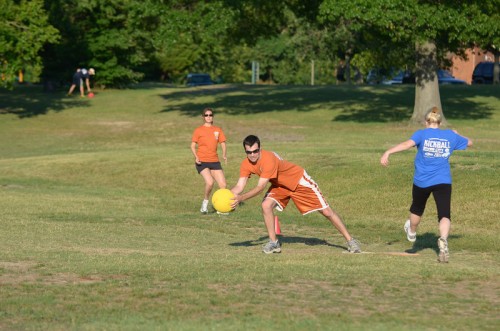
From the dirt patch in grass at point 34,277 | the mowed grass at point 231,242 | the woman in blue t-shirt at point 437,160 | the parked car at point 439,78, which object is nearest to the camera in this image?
the mowed grass at point 231,242

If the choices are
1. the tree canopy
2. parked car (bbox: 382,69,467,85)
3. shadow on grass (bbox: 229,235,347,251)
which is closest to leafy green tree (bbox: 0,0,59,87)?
the tree canopy

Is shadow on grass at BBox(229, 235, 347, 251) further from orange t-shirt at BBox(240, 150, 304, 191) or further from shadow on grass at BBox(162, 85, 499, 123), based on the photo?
shadow on grass at BBox(162, 85, 499, 123)

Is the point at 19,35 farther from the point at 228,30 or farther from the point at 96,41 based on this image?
the point at 96,41

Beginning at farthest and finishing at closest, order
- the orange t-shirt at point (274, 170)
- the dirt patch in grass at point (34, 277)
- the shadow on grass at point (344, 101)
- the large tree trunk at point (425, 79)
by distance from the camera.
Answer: the shadow on grass at point (344, 101) → the large tree trunk at point (425, 79) → the orange t-shirt at point (274, 170) → the dirt patch in grass at point (34, 277)

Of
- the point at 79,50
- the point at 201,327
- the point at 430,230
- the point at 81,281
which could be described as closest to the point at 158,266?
the point at 81,281

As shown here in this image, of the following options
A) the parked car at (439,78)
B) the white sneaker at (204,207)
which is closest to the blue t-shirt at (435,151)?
the white sneaker at (204,207)

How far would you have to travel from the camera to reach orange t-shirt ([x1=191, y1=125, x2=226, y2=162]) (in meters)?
20.5

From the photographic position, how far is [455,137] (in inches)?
529

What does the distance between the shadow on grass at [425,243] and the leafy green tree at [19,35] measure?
104 ft

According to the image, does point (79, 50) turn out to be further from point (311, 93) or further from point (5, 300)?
point (5, 300)

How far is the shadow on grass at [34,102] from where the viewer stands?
5272 centimetres

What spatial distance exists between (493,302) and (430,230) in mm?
7951

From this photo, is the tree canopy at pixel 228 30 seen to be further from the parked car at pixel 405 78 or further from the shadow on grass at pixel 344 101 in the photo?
the parked car at pixel 405 78

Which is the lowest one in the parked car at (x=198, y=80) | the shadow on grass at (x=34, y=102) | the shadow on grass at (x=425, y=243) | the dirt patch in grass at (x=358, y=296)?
the parked car at (x=198, y=80)
